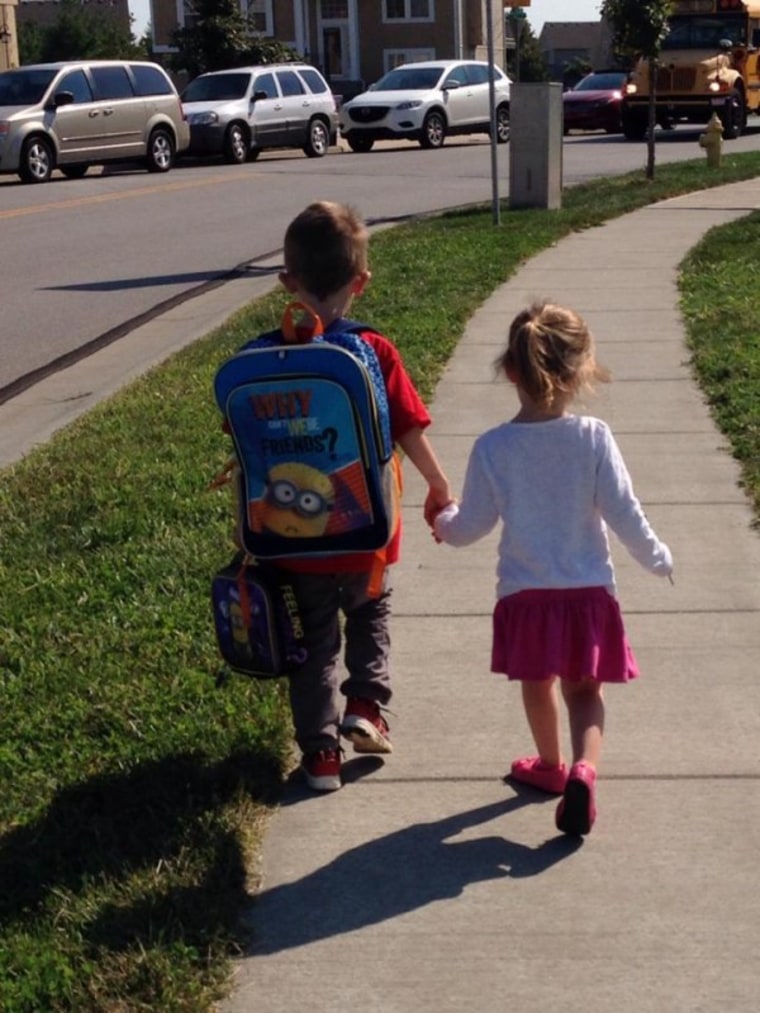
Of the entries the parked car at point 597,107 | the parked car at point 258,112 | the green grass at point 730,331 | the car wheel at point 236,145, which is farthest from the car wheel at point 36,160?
the parked car at point 597,107

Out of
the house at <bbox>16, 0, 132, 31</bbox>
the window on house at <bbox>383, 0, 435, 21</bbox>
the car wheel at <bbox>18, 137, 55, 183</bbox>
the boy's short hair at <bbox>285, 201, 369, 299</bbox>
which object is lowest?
the car wheel at <bbox>18, 137, 55, 183</bbox>

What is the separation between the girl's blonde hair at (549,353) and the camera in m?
3.80

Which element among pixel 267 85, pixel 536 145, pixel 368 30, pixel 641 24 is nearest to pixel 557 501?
pixel 536 145

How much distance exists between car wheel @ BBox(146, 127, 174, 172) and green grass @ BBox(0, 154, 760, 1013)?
62.5ft

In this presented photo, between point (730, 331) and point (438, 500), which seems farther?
point (730, 331)

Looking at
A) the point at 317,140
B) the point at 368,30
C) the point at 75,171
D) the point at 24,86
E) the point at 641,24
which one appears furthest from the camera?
the point at 368,30

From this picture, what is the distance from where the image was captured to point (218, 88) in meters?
30.6

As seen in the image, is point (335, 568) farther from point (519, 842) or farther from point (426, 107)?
point (426, 107)

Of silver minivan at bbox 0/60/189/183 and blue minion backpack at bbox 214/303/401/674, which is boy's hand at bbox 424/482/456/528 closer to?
blue minion backpack at bbox 214/303/401/674

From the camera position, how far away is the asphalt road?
12500mm

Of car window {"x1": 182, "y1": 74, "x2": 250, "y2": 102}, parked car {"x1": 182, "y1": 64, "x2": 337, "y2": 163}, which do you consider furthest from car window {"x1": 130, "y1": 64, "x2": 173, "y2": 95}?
car window {"x1": 182, "y1": 74, "x2": 250, "y2": 102}

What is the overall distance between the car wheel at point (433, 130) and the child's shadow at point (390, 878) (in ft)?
96.6

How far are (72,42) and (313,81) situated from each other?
109ft

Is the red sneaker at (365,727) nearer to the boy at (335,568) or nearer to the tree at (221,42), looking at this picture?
the boy at (335,568)
